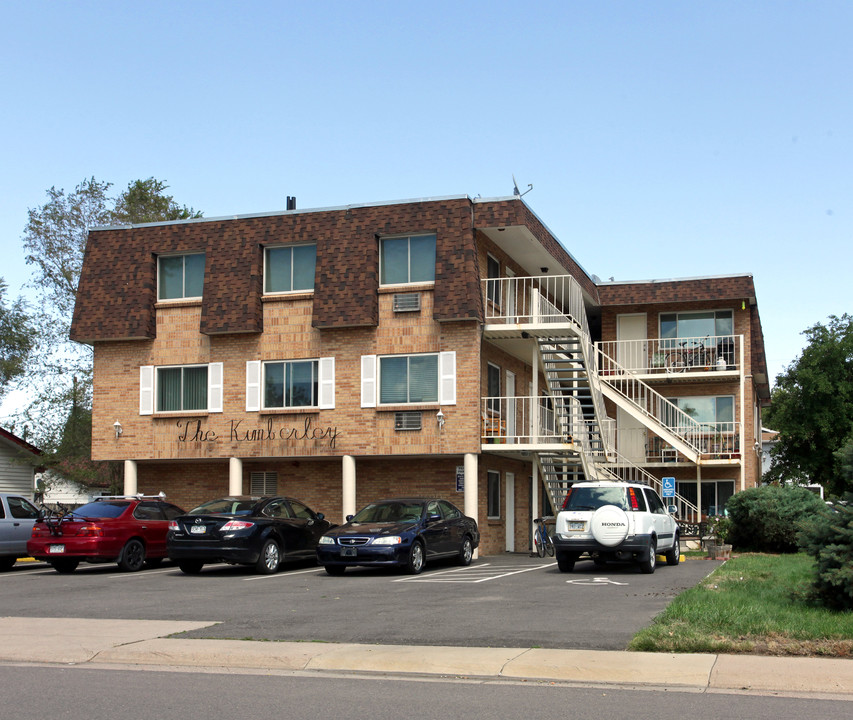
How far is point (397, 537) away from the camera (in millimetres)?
19562

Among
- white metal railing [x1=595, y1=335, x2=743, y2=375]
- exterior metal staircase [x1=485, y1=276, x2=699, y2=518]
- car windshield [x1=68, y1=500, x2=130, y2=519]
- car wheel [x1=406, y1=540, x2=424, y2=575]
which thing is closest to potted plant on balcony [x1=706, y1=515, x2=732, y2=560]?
exterior metal staircase [x1=485, y1=276, x2=699, y2=518]

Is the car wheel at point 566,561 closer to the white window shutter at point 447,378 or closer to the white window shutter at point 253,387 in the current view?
the white window shutter at point 447,378

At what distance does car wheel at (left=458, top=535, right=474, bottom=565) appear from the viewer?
22405 mm

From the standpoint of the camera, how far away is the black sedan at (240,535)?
20.0 meters

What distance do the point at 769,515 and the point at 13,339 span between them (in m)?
30.3

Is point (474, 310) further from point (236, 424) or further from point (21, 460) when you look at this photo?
point (21, 460)

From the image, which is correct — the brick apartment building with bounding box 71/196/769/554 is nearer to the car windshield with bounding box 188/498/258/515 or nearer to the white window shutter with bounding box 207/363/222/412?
the white window shutter with bounding box 207/363/222/412

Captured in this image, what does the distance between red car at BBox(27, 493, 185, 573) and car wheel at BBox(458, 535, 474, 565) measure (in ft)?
21.2

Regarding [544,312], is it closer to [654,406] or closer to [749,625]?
[654,406]

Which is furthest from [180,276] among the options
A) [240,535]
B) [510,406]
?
[240,535]

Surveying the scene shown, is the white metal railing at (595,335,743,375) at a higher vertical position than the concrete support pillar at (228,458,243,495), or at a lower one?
higher

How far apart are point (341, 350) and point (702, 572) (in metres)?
11.6

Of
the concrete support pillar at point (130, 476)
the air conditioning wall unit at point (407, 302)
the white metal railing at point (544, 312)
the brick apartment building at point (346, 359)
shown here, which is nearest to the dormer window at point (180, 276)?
the brick apartment building at point (346, 359)

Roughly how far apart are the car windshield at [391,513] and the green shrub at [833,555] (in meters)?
9.29
